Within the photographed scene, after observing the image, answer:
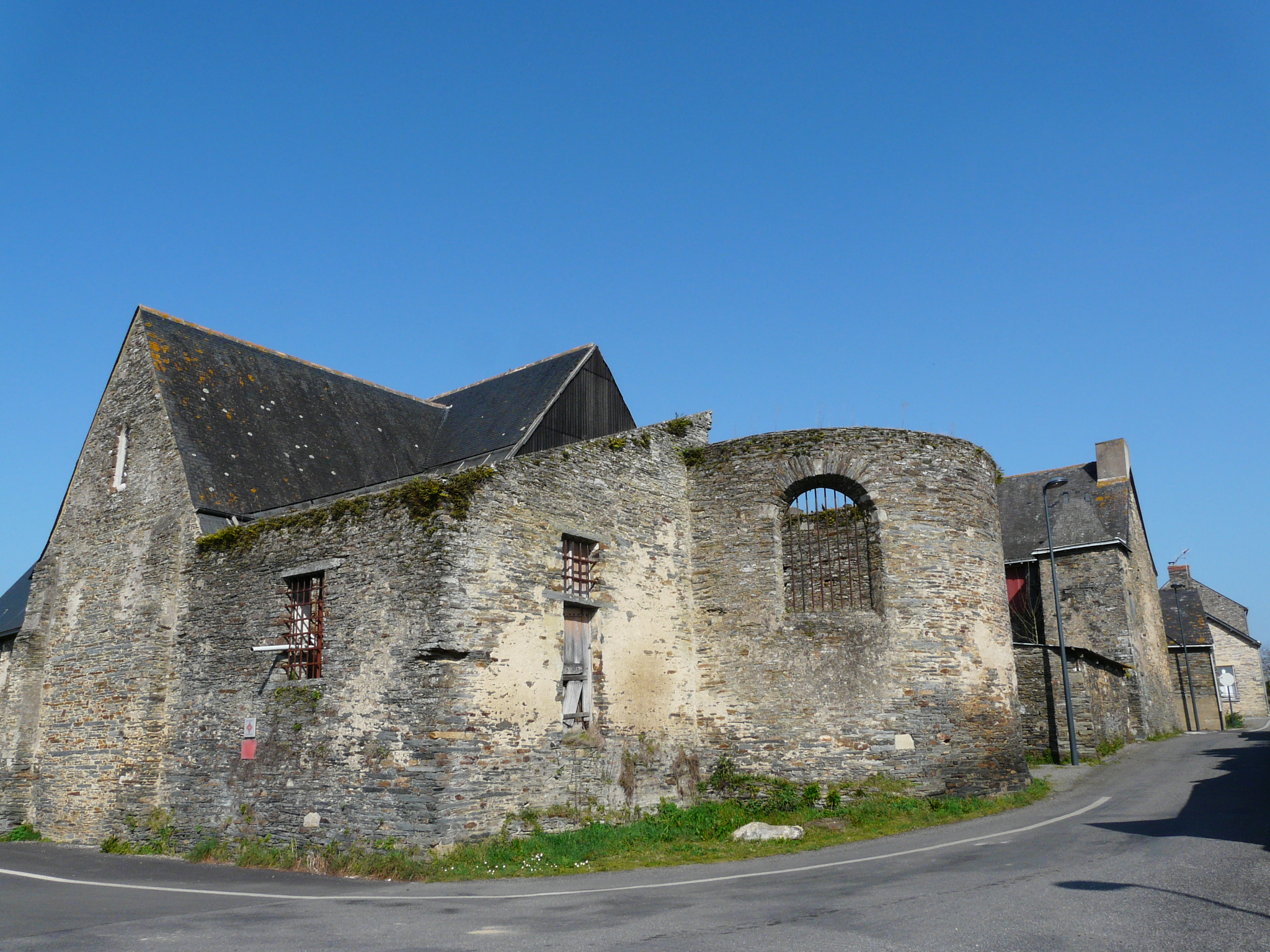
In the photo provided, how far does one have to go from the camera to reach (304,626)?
45.3 feet

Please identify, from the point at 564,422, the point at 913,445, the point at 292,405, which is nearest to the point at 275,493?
the point at 292,405

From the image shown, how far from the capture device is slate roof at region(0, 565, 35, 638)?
21.3m

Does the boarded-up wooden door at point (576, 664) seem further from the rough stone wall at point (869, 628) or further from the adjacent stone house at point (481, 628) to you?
the rough stone wall at point (869, 628)

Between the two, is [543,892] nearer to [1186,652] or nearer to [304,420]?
[304,420]

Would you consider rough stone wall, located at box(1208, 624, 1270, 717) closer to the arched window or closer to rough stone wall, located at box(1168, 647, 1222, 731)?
rough stone wall, located at box(1168, 647, 1222, 731)

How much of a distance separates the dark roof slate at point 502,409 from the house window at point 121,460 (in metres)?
6.15

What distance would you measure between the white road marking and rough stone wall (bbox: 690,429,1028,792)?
2548mm

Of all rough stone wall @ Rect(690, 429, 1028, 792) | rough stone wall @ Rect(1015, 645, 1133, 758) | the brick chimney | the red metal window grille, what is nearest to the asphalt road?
rough stone wall @ Rect(690, 429, 1028, 792)

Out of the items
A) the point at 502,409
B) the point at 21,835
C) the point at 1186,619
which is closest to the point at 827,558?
the point at 502,409

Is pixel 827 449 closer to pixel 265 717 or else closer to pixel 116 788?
pixel 265 717

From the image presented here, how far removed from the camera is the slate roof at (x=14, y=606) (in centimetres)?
2127

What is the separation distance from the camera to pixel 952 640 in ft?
49.2

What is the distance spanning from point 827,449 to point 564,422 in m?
7.37

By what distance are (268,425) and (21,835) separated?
28.0 ft
